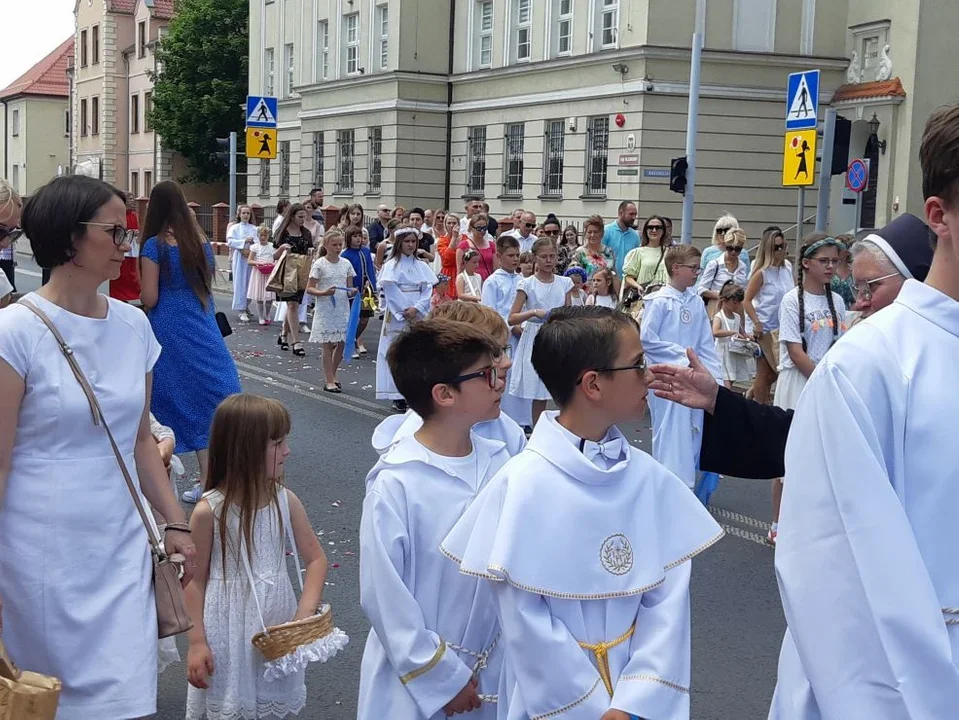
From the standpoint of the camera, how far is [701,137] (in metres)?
31.9

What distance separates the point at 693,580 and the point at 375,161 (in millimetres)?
36021

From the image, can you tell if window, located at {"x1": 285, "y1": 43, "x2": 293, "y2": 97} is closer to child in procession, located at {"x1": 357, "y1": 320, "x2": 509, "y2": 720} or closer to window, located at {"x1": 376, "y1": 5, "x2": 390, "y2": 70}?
window, located at {"x1": 376, "y1": 5, "x2": 390, "y2": 70}

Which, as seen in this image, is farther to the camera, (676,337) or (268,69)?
(268,69)

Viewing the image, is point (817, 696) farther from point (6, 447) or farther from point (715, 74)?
point (715, 74)

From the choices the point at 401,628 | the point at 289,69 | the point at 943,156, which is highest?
the point at 289,69

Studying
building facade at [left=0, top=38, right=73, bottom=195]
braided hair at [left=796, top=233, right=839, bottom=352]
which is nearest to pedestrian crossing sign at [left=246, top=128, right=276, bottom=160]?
braided hair at [left=796, top=233, right=839, bottom=352]

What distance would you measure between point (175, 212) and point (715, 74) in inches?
1054

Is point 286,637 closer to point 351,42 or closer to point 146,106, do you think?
point 351,42

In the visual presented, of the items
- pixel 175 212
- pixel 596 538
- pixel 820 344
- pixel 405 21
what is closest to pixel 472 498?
pixel 596 538

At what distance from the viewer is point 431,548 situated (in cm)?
347

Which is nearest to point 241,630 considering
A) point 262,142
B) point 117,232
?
point 117,232

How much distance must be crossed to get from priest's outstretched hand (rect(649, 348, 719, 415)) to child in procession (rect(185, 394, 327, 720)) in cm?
149

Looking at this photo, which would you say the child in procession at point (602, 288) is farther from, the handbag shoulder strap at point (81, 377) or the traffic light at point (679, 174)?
the handbag shoulder strap at point (81, 377)

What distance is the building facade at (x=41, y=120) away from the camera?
87.9 meters
